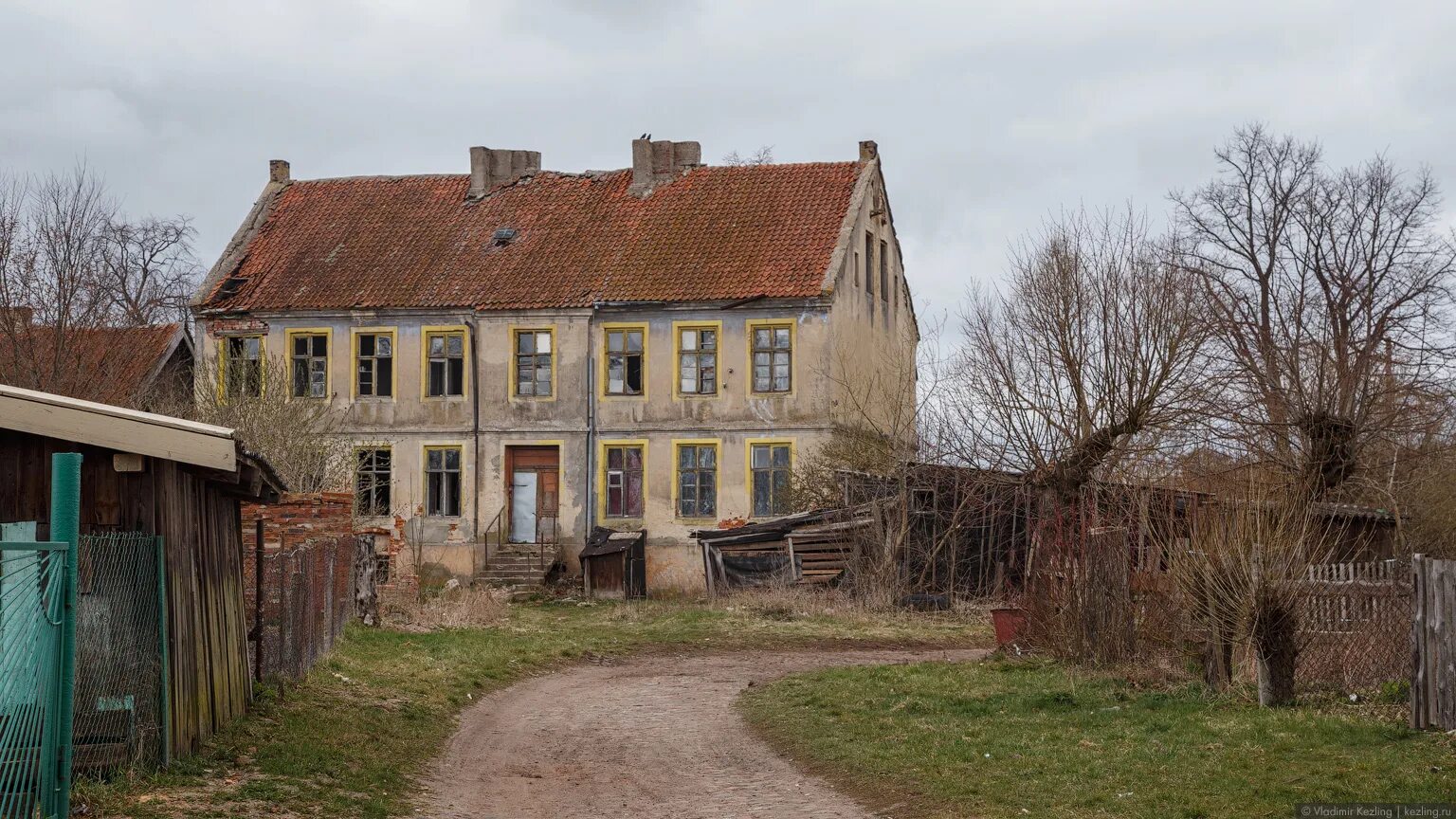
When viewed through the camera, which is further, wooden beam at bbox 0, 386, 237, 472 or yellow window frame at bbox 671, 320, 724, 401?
yellow window frame at bbox 671, 320, 724, 401

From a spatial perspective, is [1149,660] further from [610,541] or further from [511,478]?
[511,478]

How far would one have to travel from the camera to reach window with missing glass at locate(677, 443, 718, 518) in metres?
36.6

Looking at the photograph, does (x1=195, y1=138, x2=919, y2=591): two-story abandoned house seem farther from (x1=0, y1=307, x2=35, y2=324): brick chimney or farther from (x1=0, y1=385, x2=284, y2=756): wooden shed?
(x1=0, y1=385, x2=284, y2=756): wooden shed

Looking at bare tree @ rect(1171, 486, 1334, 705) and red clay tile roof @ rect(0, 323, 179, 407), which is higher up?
red clay tile roof @ rect(0, 323, 179, 407)

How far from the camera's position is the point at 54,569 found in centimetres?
945

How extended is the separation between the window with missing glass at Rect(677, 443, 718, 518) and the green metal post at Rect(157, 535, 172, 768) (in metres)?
24.8

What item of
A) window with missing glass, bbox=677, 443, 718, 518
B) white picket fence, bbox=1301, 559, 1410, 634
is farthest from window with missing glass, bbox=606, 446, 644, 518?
white picket fence, bbox=1301, 559, 1410, 634

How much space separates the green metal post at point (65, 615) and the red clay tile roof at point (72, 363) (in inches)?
922

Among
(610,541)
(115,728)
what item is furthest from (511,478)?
(115,728)

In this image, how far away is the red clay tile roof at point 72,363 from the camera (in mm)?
33938

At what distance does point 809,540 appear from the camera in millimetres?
32219

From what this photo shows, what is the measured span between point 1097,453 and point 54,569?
66.6ft

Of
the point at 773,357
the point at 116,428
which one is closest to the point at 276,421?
the point at 773,357

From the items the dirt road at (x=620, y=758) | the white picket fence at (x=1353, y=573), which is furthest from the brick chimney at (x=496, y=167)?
the white picket fence at (x=1353, y=573)
